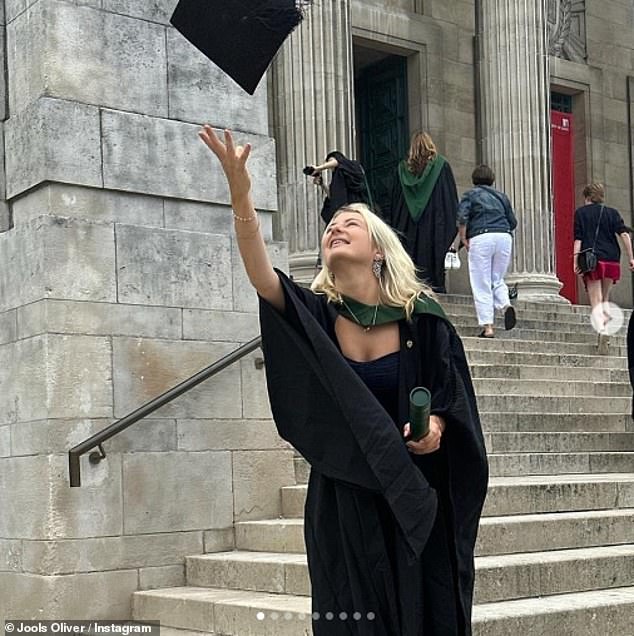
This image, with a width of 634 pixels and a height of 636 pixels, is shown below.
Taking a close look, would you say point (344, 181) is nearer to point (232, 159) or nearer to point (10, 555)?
point (10, 555)

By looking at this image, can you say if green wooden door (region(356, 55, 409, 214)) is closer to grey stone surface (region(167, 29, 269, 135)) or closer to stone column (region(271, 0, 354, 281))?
stone column (region(271, 0, 354, 281))

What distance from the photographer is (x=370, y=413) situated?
3922 millimetres

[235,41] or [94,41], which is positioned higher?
[94,41]

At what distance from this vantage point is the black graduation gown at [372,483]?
4.00 metres

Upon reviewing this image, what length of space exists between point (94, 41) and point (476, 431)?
14.6ft

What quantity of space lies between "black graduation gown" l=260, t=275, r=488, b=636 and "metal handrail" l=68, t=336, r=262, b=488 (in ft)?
9.63

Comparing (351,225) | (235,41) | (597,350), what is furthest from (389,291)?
(597,350)

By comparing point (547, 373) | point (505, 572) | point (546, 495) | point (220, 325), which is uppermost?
point (220, 325)

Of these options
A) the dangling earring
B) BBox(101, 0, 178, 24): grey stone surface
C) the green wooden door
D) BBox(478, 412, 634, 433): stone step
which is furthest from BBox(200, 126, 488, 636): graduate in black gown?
the green wooden door

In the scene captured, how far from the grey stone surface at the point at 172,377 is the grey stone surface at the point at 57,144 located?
103 cm

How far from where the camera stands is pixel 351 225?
4.20m

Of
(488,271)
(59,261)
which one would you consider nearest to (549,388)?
(488,271)

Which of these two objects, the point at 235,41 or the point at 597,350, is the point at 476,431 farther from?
the point at 597,350

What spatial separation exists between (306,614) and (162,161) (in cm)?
319
